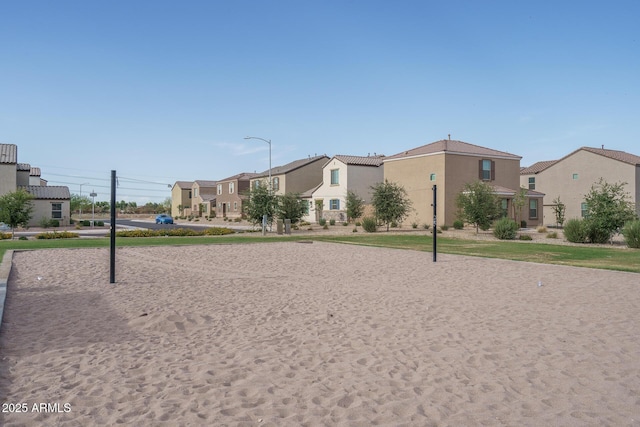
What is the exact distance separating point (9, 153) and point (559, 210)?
52.5 meters

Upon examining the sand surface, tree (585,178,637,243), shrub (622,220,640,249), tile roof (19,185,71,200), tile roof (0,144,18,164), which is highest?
tile roof (0,144,18,164)

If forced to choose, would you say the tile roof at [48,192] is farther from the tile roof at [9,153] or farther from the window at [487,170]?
the window at [487,170]

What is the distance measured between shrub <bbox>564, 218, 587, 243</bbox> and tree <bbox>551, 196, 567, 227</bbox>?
70.7 feet

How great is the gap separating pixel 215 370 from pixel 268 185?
34126 millimetres

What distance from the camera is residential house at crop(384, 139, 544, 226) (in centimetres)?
4278

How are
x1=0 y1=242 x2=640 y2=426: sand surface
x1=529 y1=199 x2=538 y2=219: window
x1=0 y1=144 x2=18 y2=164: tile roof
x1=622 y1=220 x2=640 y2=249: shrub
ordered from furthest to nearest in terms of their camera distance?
1. x1=529 y1=199 x2=538 y2=219: window
2. x1=0 y1=144 x2=18 y2=164: tile roof
3. x1=622 y1=220 x2=640 y2=249: shrub
4. x1=0 y1=242 x2=640 y2=426: sand surface

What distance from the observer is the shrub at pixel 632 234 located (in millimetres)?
24275

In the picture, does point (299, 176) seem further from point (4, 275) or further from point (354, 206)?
point (4, 275)

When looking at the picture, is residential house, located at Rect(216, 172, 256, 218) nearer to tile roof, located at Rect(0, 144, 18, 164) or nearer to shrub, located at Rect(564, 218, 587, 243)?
tile roof, located at Rect(0, 144, 18, 164)

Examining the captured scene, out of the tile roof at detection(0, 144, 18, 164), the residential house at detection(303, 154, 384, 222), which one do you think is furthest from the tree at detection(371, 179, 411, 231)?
the tile roof at detection(0, 144, 18, 164)

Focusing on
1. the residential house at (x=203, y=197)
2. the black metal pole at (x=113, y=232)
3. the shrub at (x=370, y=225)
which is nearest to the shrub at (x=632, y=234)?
the shrub at (x=370, y=225)

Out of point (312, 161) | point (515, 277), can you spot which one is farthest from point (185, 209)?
point (515, 277)

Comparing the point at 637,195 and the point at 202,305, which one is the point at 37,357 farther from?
the point at 637,195

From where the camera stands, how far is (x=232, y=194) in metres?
76.0
